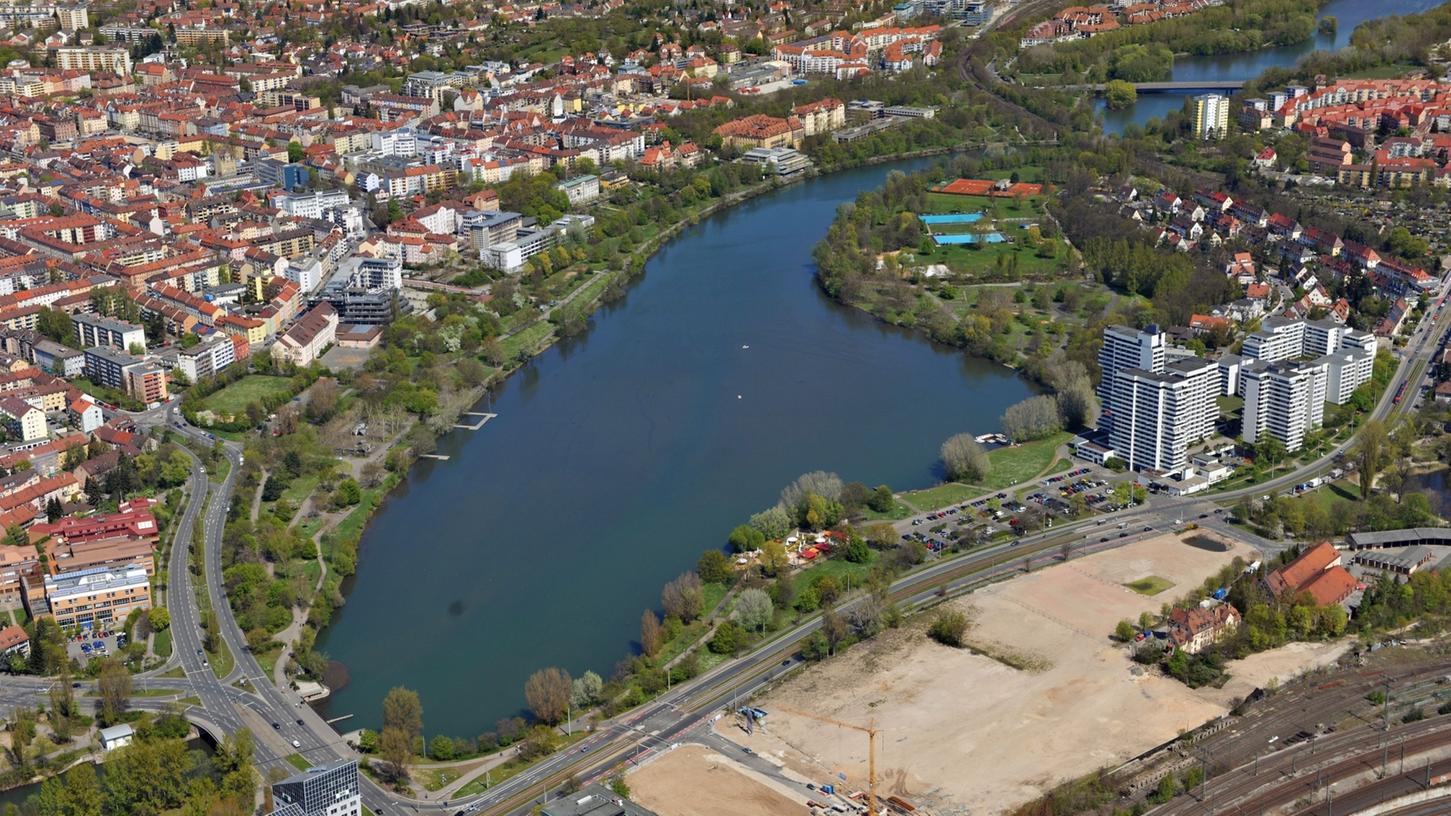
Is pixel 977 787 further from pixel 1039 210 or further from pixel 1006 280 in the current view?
pixel 1039 210

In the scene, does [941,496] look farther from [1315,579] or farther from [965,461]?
[1315,579]

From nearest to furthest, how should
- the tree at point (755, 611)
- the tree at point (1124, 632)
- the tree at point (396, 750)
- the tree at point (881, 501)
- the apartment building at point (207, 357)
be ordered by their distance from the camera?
the tree at point (396, 750) < the tree at point (1124, 632) < the tree at point (755, 611) < the tree at point (881, 501) < the apartment building at point (207, 357)

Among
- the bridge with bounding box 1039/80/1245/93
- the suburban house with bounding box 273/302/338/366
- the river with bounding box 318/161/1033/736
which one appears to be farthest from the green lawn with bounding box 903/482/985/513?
the bridge with bounding box 1039/80/1245/93

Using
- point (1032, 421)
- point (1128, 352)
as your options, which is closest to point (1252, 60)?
point (1128, 352)

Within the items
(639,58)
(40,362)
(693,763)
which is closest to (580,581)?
(693,763)

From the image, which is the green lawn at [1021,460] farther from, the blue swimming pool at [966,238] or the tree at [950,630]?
the blue swimming pool at [966,238]

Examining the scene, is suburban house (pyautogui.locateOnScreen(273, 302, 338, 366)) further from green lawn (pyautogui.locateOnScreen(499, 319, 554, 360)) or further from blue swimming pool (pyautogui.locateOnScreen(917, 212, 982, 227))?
blue swimming pool (pyautogui.locateOnScreen(917, 212, 982, 227))

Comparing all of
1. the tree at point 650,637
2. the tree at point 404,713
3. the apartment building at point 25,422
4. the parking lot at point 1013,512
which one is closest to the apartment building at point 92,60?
the apartment building at point 25,422
